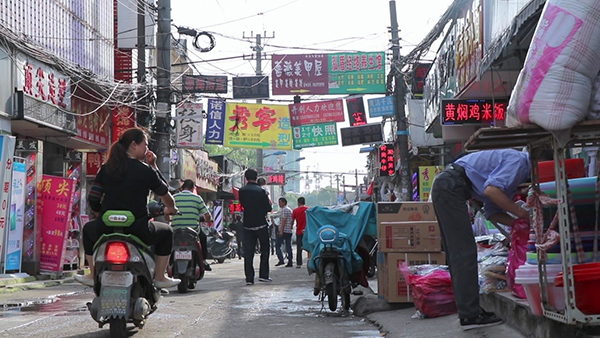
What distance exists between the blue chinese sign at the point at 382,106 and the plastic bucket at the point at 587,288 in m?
22.6

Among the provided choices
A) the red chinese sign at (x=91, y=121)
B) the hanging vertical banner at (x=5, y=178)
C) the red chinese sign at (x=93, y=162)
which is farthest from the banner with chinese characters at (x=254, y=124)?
the hanging vertical banner at (x=5, y=178)

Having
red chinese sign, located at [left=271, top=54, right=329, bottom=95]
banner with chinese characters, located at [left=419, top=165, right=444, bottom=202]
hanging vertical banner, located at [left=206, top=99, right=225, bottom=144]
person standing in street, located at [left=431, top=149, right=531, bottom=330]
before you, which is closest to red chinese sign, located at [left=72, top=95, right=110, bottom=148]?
hanging vertical banner, located at [left=206, top=99, right=225, bottom=144]

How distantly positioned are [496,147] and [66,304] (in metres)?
6.32

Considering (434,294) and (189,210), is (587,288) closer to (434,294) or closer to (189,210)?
(434,294)

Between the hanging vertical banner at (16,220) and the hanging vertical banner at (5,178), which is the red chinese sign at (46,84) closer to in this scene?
the hanging vertical banner at (16,220)

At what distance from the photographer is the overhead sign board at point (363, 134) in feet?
91.7

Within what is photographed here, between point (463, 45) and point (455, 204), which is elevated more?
point (463, 45)

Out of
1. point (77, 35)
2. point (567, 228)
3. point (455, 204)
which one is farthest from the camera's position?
point (77, 35)

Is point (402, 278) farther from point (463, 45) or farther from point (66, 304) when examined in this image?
point (463, 45)

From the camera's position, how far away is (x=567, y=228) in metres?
4.20

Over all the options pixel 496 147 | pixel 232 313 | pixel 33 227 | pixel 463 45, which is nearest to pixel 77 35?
pixel 33 227

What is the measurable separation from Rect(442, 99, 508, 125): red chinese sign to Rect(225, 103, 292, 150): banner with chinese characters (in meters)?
12.6

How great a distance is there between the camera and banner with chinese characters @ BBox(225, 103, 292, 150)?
89.5ft

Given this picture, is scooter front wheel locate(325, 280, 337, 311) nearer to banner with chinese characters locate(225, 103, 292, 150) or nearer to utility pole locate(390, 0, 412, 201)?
utility pole locate(390, 0, 412, 201)
